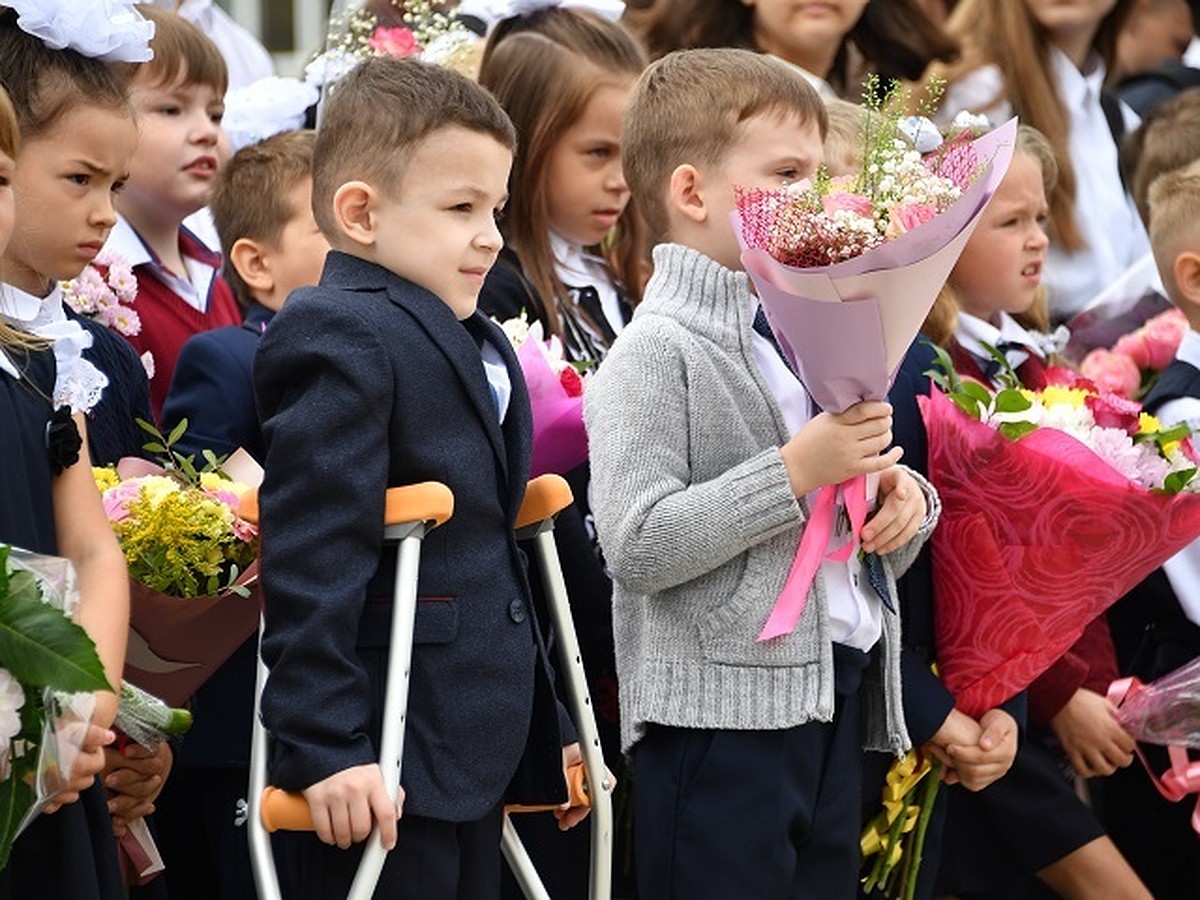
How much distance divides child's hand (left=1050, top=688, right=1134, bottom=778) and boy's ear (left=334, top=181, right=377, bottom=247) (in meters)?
2.03

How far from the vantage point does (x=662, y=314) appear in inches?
155

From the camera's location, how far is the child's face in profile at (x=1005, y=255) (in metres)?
5.25

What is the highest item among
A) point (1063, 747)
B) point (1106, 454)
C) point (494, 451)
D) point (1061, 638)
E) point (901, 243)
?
point (901, 243)

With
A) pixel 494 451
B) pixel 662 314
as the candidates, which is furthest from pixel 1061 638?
pixel 494 451

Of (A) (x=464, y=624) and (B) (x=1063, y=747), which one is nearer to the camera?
(A) (x=464, y=624)

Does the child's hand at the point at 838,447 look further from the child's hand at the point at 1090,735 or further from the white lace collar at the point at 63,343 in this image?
the child's hand at the point at 1090,735

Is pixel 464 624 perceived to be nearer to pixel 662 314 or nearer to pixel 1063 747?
pixel 662 314

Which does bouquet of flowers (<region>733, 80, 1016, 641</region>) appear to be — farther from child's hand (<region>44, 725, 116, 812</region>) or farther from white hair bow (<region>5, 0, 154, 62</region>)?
child's hand (<region>44, 725, 116, 812</region>)

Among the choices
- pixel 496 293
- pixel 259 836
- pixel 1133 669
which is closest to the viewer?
pixel 259 836

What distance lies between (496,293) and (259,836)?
166 centimetres

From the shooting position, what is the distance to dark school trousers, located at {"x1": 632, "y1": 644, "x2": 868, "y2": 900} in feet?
12.5

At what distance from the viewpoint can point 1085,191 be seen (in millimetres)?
6348

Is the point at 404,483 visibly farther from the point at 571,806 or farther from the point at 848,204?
the point at 848,204

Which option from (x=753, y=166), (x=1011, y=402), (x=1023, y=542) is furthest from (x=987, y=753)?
(x=753, y=166)
